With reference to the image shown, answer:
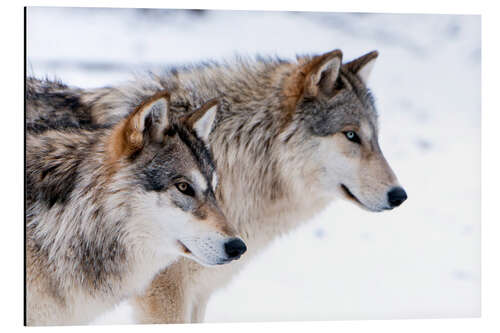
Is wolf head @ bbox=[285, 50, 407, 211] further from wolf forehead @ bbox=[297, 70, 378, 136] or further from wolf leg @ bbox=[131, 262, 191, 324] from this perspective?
wolf leg @ bbox=[131, 262, 191, 324]

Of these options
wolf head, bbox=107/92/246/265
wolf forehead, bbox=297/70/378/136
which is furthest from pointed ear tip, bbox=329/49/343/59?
wolf head, bbox=107/92/246/265

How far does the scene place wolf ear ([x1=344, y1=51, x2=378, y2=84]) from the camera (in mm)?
3906

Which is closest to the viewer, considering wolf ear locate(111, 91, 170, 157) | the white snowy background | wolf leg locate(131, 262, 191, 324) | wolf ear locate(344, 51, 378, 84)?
wolf ear locate(111, 91, 170, 157)

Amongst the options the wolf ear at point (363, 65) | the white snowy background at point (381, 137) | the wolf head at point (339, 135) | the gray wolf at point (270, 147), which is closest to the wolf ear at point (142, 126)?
the gray wolf at point (270, 147)

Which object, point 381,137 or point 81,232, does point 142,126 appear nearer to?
point 81,232

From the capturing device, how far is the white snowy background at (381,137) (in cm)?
378

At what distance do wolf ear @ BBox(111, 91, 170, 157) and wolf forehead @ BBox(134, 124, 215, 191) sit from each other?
5 centimetres

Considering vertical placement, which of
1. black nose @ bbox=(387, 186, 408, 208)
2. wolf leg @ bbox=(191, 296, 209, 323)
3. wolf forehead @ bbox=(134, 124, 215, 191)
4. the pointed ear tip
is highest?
the pointed ear tip

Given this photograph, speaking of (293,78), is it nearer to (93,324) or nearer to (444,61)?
(444,61)

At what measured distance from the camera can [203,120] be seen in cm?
336

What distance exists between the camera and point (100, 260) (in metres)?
3.21

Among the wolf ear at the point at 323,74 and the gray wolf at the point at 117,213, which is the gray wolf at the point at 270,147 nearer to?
the wolf ear at the point at 323,74

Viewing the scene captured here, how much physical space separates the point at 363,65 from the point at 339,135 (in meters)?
0.48
